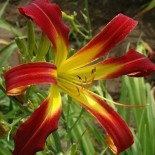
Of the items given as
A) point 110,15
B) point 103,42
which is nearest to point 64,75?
point 103,42

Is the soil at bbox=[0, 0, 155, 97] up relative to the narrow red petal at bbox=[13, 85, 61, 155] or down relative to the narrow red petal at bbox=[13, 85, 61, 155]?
up

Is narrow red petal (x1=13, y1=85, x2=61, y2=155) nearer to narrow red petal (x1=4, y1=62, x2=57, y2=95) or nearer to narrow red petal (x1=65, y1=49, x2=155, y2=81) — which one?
narrow red petal (x1=4, y1=62, x2=57, y2=95)

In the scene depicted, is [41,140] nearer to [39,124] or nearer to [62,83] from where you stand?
[39,124]

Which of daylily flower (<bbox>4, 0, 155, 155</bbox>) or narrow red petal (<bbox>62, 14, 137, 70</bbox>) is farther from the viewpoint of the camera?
narrow red petal (<bbox>62, 14, 137, 70</bbox>)

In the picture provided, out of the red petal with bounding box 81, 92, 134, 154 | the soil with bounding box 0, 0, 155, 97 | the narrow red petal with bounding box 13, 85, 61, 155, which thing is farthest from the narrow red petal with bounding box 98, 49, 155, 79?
the soil with bounding box 0, 0, 155, 97

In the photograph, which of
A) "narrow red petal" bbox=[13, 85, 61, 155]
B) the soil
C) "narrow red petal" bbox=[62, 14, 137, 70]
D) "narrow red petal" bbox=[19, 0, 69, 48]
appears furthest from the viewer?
the soil

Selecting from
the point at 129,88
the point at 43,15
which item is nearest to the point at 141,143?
the point at 129,88

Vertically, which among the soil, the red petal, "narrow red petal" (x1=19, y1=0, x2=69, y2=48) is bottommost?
the red petal

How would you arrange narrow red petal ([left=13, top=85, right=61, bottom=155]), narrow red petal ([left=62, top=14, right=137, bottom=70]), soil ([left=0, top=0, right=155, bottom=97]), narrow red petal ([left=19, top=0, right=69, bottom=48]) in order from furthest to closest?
soil ([left=0, top=0, right=155, bottom=97]) → narrow red petal ([left=62, top=14, right=137, bottom=70]) → narrow red petal ([left=19, top=0, right=69, bottom=48]) → narrow red petal ([left=13, top=85, right=61, bottom=155])
